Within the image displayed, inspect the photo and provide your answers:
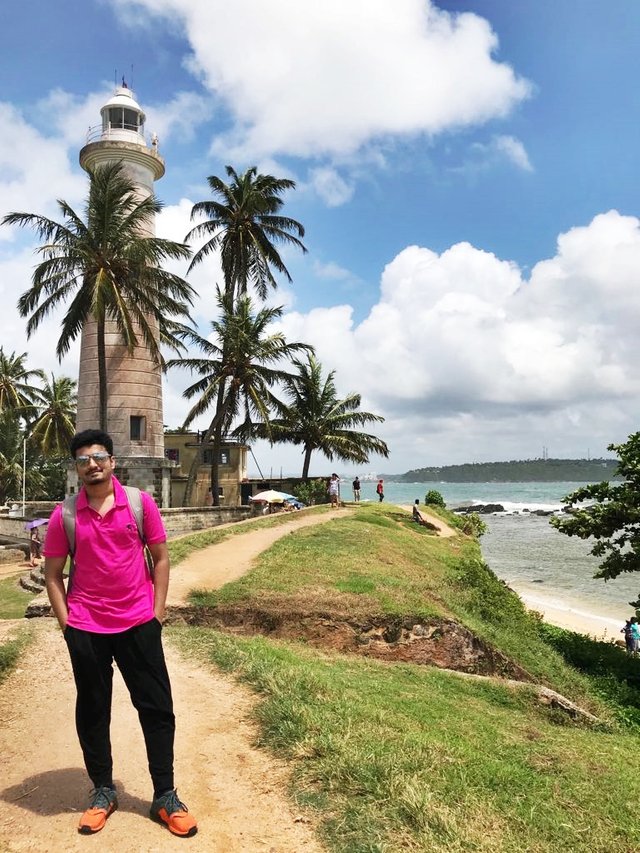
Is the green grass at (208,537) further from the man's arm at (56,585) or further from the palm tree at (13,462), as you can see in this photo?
the palm tree at (13,462)

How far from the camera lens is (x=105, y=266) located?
77.0 ft

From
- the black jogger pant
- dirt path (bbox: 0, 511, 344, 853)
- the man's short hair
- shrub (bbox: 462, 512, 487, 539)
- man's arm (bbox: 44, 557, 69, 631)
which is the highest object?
the man's short hair

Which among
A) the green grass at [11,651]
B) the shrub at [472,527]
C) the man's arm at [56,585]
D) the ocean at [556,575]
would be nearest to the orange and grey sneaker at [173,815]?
the man's arm at [56,585]

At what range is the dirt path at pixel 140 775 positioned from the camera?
3.37m

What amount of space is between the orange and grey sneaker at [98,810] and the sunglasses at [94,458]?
1.87 m

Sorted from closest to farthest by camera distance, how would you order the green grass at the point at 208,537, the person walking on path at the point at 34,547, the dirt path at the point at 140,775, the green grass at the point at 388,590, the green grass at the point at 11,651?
the dirt path at the point at 140,775 → the green grass at the point at 11,651 → the green grass at the point at 388,590 → the green grass at the point at 208,537 → the person walking on path at the point at 34,547

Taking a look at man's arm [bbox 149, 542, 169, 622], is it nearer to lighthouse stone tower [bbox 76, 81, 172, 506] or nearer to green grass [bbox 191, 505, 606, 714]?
green grass [bbox 191, 505, 606, 714]

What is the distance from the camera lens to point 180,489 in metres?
34.1

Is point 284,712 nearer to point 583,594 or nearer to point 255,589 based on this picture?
point 255,589

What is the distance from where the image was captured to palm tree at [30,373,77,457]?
37.2 m

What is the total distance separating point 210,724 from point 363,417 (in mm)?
30766

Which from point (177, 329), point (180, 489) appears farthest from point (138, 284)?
point (180, 489)

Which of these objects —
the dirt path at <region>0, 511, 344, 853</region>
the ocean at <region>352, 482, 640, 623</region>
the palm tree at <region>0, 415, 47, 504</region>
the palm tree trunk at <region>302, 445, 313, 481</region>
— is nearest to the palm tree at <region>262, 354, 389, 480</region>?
the palm tree trunk at <region>302, 445, 313, 481</region>

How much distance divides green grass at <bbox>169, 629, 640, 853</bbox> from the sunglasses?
2343 mm
